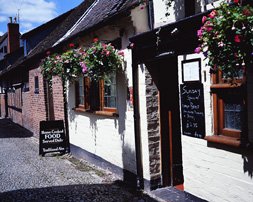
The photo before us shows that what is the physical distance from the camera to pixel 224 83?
13.0 ft

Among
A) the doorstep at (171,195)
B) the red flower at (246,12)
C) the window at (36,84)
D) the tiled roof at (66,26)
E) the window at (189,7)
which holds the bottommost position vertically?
the doorstep at (171,195)

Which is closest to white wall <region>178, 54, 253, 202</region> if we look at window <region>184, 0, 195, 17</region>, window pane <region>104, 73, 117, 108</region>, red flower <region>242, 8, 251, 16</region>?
window <region>184, 0, 195, 17</region>

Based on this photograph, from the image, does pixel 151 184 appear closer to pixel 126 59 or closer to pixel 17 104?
pixel 126 59

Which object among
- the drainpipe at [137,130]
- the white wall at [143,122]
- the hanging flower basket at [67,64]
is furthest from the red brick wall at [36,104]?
the white wall at [143,122]

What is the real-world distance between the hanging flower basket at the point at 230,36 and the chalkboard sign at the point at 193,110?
1320 millimetres

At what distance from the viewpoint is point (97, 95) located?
7457mm

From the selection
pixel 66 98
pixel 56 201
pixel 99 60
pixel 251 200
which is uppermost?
pixel 99 60

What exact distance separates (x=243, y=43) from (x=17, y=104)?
16.5 meters

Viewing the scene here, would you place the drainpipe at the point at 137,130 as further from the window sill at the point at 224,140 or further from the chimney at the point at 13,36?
the chimney at the point at 13,36

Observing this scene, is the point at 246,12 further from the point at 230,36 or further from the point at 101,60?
the point at 101,60

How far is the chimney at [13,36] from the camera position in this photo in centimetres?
2514

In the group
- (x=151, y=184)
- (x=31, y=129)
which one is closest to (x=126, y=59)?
(x=151, y=184)

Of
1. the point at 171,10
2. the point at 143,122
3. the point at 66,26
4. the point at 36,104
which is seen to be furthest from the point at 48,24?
the point at 171,10

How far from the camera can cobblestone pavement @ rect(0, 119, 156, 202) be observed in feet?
18.3
